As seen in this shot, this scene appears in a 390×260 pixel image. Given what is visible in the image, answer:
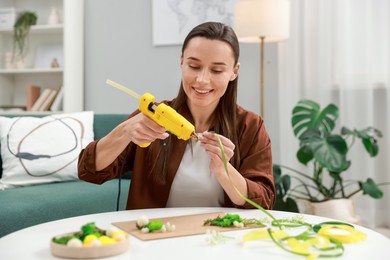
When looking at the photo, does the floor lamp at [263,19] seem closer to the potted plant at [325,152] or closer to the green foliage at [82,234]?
the potted plant at [325,152]

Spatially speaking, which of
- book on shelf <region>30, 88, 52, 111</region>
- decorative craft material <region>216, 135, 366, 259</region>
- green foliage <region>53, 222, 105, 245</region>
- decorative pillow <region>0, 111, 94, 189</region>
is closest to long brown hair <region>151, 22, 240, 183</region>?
decorative craft material <region>216, 135, 366, 259</region>

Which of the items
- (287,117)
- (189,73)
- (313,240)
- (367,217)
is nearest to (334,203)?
(367,217)

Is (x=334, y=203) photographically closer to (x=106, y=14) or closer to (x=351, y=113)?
(x=351, y=113)

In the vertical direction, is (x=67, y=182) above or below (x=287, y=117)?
below

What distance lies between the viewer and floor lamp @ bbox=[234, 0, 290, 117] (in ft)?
9.71

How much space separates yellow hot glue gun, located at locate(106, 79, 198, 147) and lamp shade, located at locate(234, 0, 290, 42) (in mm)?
1915

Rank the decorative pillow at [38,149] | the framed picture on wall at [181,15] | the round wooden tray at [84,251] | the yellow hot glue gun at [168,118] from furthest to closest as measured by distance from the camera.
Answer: the framed picture on wall at [181,15], the decorative pillow at [38,149], the yellow hot glue gun at [168,118], the round wooden tray at [84,251]

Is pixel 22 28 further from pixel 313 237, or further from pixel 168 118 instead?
pixel 313 237

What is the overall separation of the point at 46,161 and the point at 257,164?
139 centimetres

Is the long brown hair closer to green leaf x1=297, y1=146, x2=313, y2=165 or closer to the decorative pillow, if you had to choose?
the decorative pillow

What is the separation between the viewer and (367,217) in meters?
3.16

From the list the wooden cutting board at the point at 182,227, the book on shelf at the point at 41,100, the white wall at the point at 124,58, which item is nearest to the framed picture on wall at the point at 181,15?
the white wall at the point at 124,58

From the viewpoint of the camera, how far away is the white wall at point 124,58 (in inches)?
147

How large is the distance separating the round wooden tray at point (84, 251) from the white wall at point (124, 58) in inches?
110
